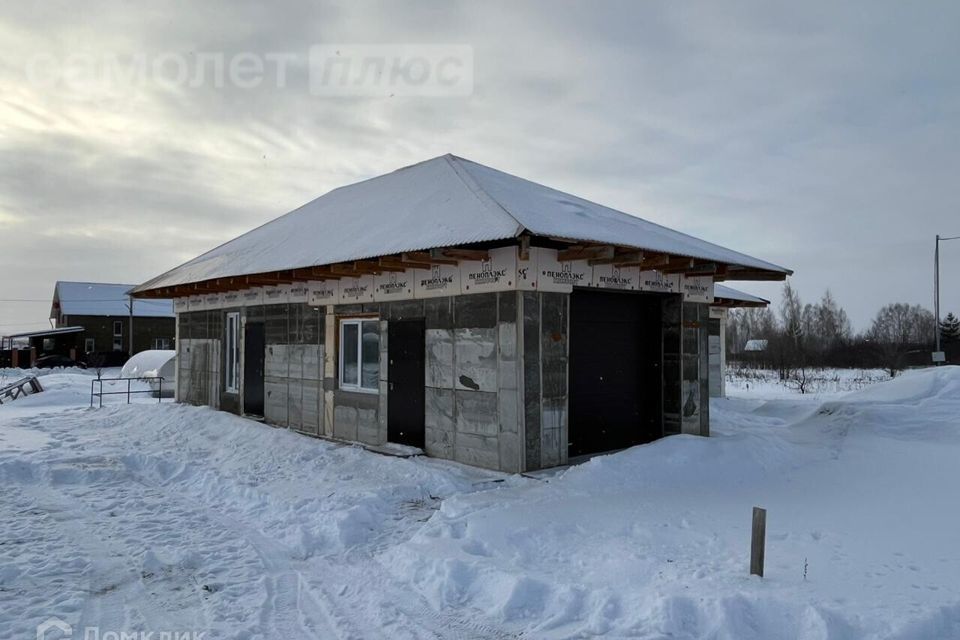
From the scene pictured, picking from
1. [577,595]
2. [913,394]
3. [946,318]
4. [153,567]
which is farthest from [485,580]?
[946,318]

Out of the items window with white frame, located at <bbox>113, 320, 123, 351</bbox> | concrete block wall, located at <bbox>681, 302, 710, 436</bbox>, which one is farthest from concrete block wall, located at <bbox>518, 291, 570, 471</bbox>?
window with white frame, located at <bbox>113, 320, 123, 351</bbox>

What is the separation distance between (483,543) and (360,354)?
6.51m

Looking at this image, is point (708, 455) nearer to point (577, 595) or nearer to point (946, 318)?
point (577, 595)

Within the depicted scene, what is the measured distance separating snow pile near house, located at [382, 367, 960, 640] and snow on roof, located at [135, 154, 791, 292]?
3245mm

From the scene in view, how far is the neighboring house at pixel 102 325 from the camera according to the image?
48562 mm

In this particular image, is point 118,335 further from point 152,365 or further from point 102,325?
point 152,365

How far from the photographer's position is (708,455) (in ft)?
29.5

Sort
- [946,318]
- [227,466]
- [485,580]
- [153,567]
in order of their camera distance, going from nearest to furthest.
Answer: [485,580], [153,567], [227,466], [946,318]

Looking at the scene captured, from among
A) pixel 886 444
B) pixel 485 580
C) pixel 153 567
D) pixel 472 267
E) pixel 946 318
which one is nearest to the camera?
pixel 485 580

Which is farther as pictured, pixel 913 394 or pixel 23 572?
pixel 913 394

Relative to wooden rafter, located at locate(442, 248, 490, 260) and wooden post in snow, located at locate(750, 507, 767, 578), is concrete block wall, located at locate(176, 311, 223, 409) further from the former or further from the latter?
wooden post in snow, located at locate(750, 507, 767, 578)

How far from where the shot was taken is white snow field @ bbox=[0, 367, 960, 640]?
4375mm

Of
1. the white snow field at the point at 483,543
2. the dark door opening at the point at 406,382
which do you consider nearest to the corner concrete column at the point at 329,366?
the white snow field at the point at 483,543

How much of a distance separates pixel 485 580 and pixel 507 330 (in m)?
4.24
